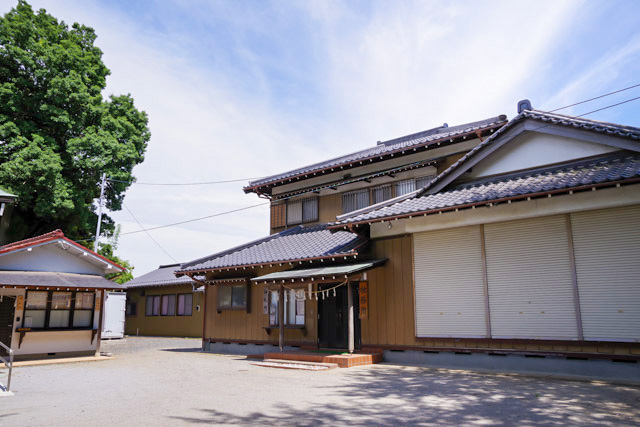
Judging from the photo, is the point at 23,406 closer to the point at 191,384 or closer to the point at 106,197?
the point at 191,384

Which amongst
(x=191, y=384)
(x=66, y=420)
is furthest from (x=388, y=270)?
(x=66, y=420)

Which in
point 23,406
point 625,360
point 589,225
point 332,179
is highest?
point 332,179

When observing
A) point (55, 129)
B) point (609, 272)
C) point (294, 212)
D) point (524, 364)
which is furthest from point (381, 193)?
point (55, 129)

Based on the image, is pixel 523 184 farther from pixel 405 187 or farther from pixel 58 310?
pixel 58 310

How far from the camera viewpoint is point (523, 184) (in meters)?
9.91

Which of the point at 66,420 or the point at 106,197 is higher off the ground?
the point at 106,197

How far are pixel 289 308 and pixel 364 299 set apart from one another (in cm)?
323

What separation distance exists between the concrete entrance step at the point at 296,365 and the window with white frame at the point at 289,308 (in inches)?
76.6

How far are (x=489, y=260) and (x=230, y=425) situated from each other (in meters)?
7.30

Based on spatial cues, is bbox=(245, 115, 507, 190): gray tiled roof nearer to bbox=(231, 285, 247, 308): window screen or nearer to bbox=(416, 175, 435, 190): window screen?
bbox=(416, 175, 435, 190): window screen

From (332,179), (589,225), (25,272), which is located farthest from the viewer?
(332,179)

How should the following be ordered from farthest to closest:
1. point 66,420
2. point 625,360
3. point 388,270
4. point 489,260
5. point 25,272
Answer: point 25,272 < point 388,270 < point 489,260 < point 625,360 < point 66,420

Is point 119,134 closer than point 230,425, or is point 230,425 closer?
point 230,425

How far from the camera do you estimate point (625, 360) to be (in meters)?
8.34
